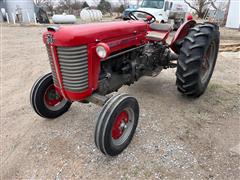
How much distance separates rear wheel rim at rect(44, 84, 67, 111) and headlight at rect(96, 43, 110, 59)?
3.44 feet

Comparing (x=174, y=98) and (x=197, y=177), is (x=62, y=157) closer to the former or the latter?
(x=197, y=177)

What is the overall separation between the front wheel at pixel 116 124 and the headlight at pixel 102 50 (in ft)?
1.45

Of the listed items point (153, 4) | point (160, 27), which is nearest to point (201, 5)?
point (153, 4)

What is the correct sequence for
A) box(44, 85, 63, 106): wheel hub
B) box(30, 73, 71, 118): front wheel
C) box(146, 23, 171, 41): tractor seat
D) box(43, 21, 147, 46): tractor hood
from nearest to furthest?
1. box(43, 21, 147, 46): tractor hood
2. box(30, 73, 71, 118): front wheel
3. box(44, 85, 63, 106): wheel hub
4. box(146, 23, 171, 41): tractor seat

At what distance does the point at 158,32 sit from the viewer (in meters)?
3.77

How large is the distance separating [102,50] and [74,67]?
32cm

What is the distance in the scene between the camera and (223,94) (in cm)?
365

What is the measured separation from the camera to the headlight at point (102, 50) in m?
2.07

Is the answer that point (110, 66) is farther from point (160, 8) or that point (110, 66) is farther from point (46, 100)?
point (160, 8)

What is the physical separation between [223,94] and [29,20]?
1982cm

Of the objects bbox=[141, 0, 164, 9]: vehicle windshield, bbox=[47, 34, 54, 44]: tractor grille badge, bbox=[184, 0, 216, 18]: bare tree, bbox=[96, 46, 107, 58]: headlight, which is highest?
bbox=[47, 34, 54, 44]: tractor grille badge

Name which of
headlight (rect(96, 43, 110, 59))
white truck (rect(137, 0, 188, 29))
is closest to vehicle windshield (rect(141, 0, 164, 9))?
white truck (rect(137, 0, 188, 29))

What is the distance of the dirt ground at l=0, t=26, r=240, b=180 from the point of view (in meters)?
2.21

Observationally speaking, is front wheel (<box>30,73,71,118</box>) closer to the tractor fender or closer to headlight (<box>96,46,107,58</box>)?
headlight (<box>96,46,107,58</box>)
